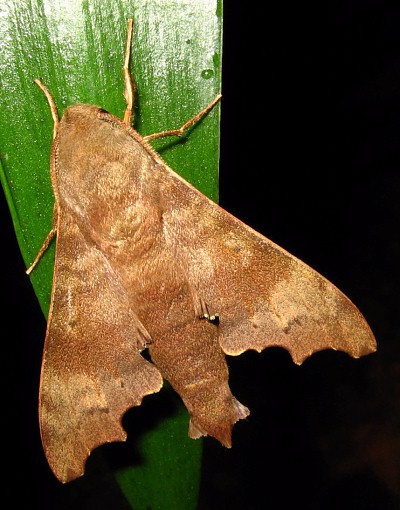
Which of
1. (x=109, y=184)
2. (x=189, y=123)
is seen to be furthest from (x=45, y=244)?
(x=189, y=123)

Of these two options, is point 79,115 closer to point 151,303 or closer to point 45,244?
point 45,244

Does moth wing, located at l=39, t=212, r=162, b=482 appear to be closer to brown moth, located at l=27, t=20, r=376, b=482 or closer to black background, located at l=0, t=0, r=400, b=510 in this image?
brown moth, located at l=27, t=20, r=376, b=482

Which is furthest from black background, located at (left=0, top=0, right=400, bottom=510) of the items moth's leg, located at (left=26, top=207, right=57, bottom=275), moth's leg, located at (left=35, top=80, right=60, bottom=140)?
moth's leg, located at (left=35, top=80, right=60, bottom=140)

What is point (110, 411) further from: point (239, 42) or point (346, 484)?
point (239, 42)

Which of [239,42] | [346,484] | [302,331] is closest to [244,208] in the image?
[239,42]

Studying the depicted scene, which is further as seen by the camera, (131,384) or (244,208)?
(244,208)
